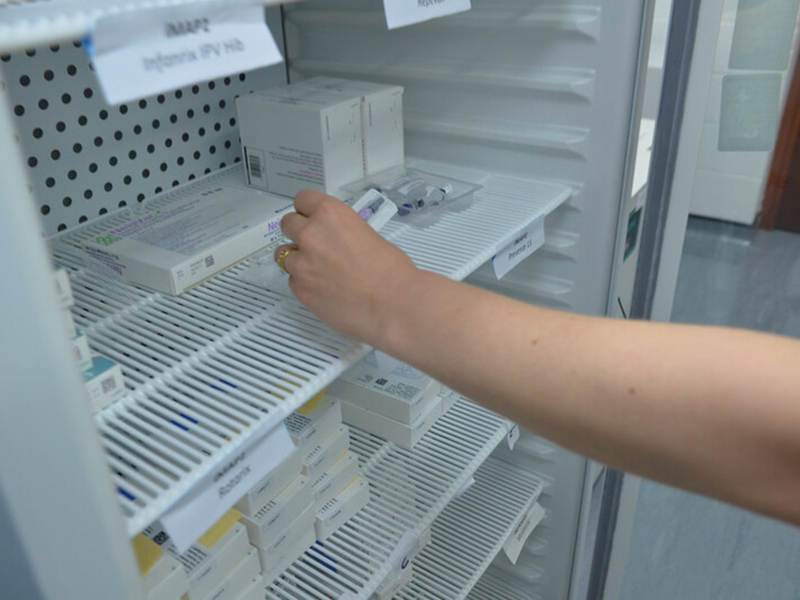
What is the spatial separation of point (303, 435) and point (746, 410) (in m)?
0.64

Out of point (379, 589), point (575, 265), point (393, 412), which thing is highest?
point (575, 265)

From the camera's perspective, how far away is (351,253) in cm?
73

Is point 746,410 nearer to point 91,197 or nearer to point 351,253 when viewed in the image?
point 351,253

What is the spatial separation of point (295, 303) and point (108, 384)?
0.24 metres

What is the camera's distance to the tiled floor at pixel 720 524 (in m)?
1.42

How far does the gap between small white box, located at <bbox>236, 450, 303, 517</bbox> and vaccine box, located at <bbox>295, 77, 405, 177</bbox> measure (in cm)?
47

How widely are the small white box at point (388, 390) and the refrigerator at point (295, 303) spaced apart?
119 millimetres

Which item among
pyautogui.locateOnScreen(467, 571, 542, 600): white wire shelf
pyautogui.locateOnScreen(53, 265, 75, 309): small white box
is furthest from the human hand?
pyautogui.locateOnScreen(467, 571, 542, 600): white wire shelf

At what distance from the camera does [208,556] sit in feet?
2.73

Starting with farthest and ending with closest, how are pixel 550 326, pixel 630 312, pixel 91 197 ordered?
1. pixel 630 312
2. pixel 91 197
3. pixel 550 326

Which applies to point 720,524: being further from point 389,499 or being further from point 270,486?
point 270,486

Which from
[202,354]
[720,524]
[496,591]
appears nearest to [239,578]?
[202,354]

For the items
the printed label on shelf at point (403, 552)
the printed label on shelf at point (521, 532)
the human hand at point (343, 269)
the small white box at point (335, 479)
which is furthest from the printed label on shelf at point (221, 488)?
the printed label on shelf at point (521, 532)

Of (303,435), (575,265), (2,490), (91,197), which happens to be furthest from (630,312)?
(2,490)
